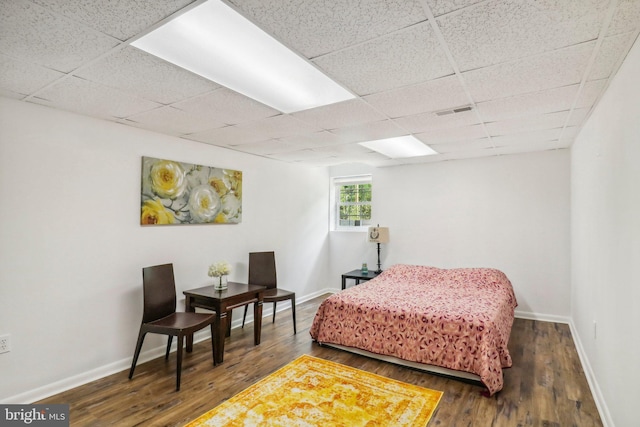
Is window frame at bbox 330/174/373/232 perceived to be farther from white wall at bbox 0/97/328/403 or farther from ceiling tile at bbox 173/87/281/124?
ceiling tile at bbox 173/87/281/124

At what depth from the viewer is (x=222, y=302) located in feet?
10.8

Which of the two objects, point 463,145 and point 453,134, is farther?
point 463,145

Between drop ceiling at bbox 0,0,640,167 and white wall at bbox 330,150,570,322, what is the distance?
51.7 inches

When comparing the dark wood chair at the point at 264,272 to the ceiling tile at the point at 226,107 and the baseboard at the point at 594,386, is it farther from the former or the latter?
the baseboard at the point at 594,386

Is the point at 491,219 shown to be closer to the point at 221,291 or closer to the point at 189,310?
the point at 221,291

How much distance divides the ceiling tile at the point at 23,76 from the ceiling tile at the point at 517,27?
2.26m

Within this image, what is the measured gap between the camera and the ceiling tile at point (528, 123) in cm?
289

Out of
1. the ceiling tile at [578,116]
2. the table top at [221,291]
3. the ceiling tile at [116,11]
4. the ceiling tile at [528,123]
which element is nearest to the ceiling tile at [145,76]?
the ceiling tile at [116,11]

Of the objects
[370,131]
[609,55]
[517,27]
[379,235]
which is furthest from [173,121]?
[379,235]

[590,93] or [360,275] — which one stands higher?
[590,93]

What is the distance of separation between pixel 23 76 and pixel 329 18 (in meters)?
1.98

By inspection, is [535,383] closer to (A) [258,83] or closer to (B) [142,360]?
(A) [258,83]

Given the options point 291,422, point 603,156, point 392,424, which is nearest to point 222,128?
point 291,422

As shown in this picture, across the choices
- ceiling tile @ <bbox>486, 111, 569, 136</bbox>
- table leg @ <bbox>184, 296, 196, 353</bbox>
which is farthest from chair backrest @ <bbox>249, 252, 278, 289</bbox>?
ceiling tile @ <bbox>486, 111, 569, 136</bbox>
